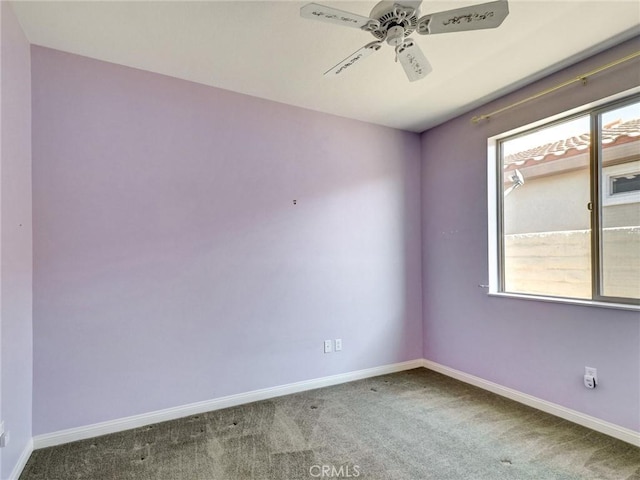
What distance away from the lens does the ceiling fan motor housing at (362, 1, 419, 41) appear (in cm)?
155

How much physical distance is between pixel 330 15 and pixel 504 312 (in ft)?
9.01

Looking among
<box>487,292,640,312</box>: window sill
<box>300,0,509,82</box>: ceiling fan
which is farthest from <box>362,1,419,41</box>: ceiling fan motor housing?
<box>487,292,640,312</box>: window sill

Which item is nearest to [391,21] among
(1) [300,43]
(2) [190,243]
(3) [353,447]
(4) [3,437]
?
(1) [300,43]

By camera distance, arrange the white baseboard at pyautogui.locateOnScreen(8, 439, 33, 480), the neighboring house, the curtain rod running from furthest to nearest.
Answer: the neighboring house < the curtain rod < the white baseboard at pyautogui.locateOnScreen(8, 439, 33, 480)

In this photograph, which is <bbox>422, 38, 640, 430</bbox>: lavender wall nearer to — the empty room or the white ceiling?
the empty room

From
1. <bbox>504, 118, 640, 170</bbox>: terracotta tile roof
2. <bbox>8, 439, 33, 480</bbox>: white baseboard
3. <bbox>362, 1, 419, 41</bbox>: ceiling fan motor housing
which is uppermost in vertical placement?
<bbox>362, 1, 419, 41</bbox>: ceiling fan motor housing

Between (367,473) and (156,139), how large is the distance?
2.69 meters

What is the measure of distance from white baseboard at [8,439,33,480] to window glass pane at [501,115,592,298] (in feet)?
12.4

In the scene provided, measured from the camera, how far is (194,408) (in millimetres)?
2645

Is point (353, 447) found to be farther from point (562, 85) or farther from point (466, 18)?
point (562, 85)

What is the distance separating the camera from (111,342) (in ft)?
7.85

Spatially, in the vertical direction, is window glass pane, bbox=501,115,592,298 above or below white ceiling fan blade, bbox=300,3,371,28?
below

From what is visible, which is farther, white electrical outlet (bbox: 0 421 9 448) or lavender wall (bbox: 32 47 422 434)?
lavender wall (bbox: 32 47 422 434)

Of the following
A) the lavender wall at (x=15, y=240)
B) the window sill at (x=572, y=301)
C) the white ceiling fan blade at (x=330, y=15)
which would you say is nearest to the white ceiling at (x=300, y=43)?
the lavender wall at (x=15, y=240)
